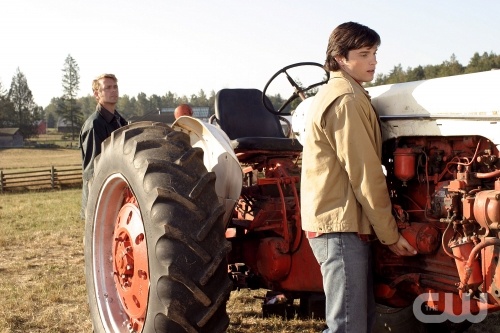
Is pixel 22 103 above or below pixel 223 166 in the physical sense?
above

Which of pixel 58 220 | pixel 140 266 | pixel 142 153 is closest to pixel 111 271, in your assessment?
pixel 140 266

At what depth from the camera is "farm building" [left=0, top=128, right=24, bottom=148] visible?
246 feet

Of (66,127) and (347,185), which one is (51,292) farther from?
(66,127)

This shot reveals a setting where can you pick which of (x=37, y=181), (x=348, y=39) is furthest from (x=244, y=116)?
(x=37, y=181)

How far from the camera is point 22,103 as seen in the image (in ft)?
282

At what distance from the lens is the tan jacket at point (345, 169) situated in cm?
267

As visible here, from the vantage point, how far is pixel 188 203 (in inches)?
123

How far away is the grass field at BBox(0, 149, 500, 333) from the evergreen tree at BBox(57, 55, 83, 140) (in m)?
76.0

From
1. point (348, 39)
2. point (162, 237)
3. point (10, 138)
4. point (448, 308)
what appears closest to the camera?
point (348, 39)

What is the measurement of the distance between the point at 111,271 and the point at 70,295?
194 centimetres

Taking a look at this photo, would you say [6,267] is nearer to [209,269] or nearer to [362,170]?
[209,269]

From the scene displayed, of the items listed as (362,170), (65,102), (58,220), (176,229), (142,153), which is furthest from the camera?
(65,102)

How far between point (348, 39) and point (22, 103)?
89.3m

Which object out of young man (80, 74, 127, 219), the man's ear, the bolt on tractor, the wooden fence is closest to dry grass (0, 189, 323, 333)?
the bolt on tractor
